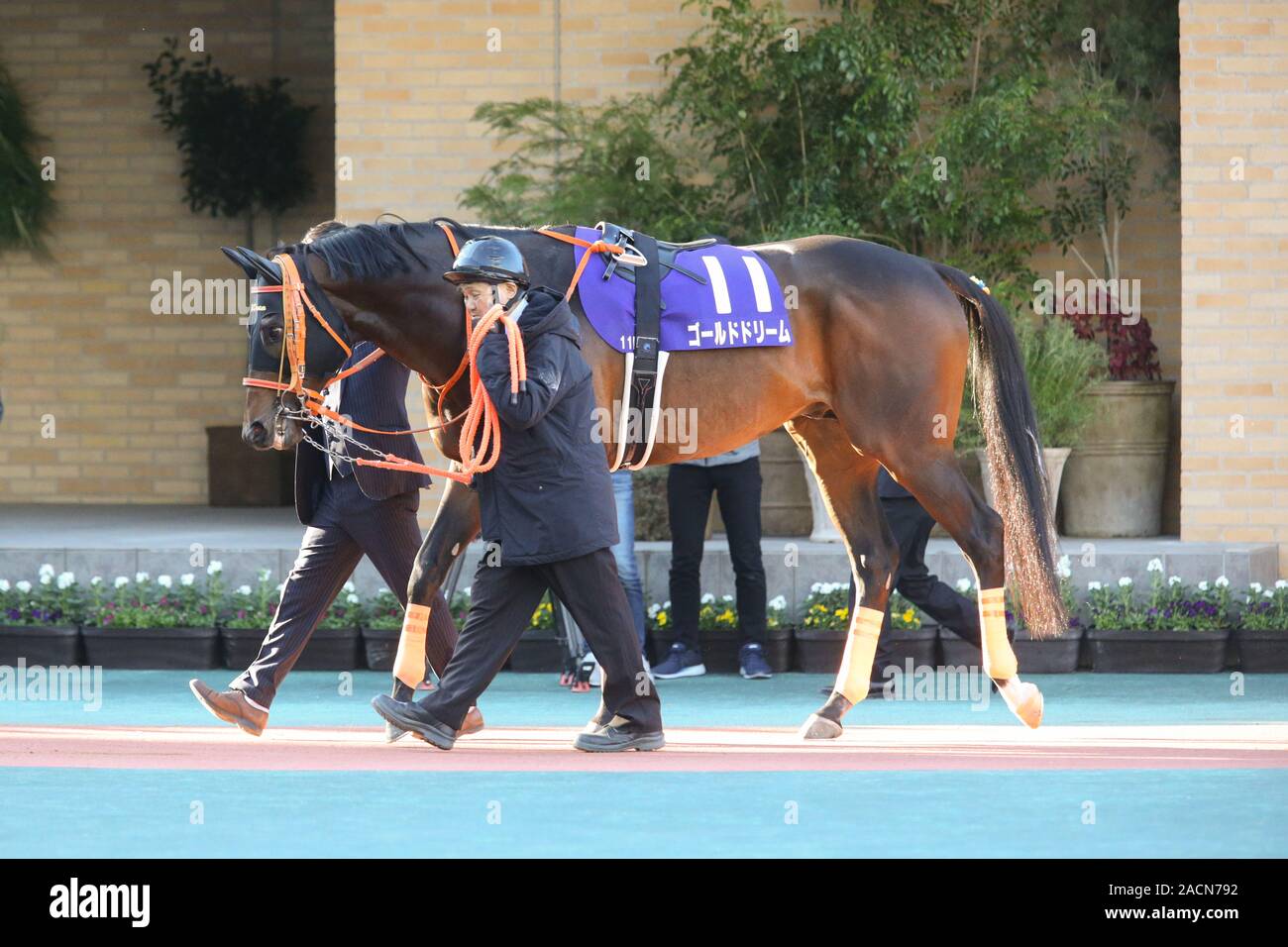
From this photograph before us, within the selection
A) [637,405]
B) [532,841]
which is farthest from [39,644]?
[532,841]

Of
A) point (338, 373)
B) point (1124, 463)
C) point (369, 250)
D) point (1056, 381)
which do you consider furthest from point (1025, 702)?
point (1124, 463)

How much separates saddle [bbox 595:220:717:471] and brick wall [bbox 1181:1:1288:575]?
4.53m

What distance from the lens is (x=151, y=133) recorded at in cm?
1479

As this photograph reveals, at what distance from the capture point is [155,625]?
29.6 ft

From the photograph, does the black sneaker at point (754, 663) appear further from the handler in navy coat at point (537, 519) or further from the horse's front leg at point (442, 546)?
the horse's front leg at point (442, 546)

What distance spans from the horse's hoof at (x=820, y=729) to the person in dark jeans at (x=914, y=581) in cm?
134

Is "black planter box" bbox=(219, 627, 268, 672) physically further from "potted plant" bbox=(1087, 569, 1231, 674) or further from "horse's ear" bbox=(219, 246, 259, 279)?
"potted plant" bbox=(1087, 569, 1231, 674)

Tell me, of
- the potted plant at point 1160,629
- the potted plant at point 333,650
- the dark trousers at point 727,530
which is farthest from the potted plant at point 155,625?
the potted plant at point 1160,629

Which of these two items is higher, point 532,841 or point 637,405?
point 637,405

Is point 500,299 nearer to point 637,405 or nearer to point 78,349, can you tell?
point 637,405

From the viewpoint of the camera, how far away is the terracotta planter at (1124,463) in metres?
10.5

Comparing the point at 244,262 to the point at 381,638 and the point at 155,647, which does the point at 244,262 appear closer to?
the point at 381,638

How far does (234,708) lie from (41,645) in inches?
128
